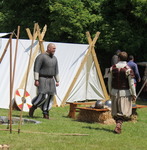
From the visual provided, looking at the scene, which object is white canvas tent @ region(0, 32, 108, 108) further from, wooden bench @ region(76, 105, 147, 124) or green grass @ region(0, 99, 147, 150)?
green grass @ region(0, 99, 147, 150)

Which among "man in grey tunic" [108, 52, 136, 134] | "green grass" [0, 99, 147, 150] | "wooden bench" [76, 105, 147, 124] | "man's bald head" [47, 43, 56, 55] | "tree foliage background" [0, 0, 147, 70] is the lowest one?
"green grass" [0, 99, 147, 150]

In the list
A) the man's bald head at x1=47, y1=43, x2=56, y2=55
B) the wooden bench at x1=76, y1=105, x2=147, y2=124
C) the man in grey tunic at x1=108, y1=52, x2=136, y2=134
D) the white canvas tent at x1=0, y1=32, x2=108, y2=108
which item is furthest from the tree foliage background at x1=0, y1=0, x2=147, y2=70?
the man in grey tunic at x1=108, y1=52, x2=136, y2=134

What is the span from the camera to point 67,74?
14.1 metres

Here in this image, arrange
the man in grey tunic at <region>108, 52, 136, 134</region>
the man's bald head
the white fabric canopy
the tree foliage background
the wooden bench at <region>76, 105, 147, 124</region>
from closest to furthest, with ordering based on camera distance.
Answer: the man in grey tunic at <region>108, 52, 136, 134</region> < the wooden bench at <region>76, 105, 147, 124</region> < the man's bald head < the white fabric canopy < the tree foliage background

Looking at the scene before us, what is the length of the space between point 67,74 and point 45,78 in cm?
384

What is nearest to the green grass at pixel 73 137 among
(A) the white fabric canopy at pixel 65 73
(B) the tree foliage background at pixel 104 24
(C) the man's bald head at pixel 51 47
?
(C) the man's bald head at pixel 51 47

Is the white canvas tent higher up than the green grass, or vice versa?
the white canvas tent

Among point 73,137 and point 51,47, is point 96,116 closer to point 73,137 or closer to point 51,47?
point 51,47

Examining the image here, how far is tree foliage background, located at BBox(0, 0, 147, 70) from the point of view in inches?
707

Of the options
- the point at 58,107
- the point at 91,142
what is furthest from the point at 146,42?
the point at 91,142

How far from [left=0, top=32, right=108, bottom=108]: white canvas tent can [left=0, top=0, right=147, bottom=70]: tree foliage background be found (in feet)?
11.1

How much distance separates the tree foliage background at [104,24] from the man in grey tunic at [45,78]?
7707 millimetres

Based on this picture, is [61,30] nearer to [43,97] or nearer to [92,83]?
[92,83]

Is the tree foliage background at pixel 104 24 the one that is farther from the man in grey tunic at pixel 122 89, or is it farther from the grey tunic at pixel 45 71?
the man in grey tunic at pixel 122 89
